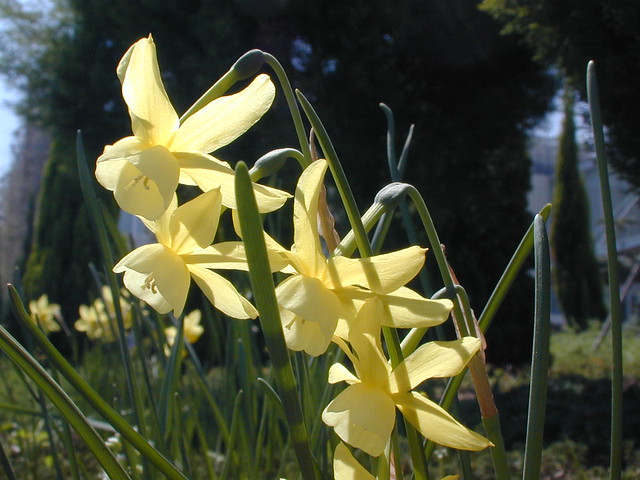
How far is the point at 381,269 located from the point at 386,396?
108mm

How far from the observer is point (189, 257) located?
543 mm

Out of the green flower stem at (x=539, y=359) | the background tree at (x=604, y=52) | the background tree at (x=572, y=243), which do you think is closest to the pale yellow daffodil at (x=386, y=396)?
the green flower stem at (x=539, y=359)

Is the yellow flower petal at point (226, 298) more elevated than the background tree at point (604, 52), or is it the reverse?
the background tree at point (604, 52)

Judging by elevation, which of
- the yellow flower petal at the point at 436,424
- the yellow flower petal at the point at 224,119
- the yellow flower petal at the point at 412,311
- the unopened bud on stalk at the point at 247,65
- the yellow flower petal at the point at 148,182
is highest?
the unopened bud on stalk at the point at 247,65

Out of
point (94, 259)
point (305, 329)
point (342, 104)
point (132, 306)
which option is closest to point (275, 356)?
point (305, 329)

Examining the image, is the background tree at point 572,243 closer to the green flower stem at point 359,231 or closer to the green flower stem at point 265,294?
the green flower stem at point 359,231

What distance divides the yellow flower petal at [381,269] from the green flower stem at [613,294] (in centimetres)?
36

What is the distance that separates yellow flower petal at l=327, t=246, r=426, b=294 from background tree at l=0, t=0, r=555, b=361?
415 centimetres

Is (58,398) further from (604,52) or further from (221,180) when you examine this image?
(604,52)

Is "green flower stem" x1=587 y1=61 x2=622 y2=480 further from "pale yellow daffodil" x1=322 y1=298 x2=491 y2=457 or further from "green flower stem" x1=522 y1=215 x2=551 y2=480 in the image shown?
"pale yellow daffodil" x1=322 y1=298 x2=491 y2=457

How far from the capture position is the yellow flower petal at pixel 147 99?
0.53 meters

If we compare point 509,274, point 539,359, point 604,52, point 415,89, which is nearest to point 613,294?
point 509,274

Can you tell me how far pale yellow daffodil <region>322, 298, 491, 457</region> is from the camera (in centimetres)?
47

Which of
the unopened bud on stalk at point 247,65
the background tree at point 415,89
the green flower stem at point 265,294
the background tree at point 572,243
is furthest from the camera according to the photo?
the background tree at point 572,243
